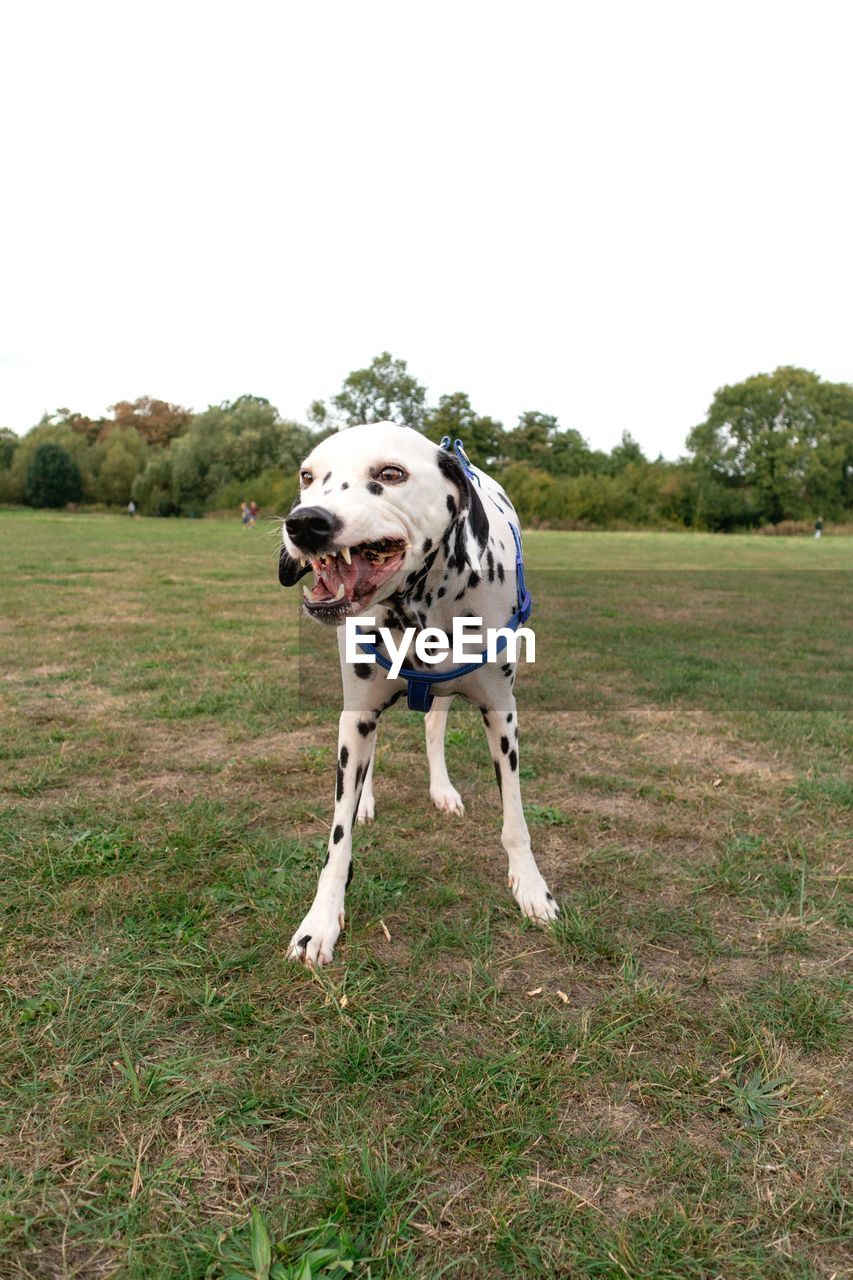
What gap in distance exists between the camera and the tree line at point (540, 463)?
58750 millimetres

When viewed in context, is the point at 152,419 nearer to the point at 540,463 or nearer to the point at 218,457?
the point at 218,457

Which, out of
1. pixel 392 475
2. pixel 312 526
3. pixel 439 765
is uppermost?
pixel 392 475

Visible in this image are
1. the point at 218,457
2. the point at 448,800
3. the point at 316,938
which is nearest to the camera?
the point at 316,938

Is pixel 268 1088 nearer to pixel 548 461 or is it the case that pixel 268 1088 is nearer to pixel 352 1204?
pixel 352 1204

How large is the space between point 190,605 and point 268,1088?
9.39 m

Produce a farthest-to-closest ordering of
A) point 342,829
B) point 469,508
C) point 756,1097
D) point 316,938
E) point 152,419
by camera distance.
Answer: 1. point 152,419
2. point 342,829
3. point 469,508
4. point 316,938
5. point 756,1097

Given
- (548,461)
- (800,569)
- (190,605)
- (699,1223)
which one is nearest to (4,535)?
(190,605)

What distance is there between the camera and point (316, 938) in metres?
2.77

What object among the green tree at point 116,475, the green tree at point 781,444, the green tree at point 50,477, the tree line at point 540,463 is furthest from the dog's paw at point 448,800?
the green tree at point 50,477

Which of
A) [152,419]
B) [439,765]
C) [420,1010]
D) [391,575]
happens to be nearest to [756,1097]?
[420,1010]

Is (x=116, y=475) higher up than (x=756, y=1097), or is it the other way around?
(x=116, y=475)

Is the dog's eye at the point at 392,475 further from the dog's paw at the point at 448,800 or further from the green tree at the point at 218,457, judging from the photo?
the green tree at the point at 218,457

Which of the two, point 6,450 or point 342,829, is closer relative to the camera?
point 342,829

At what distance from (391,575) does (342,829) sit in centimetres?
107
